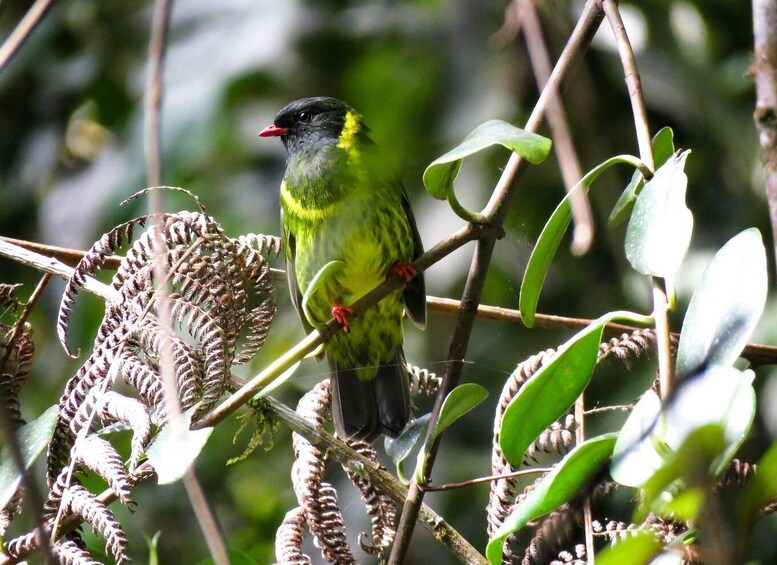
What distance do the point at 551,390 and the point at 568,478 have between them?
18cm

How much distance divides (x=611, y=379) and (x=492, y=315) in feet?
3.78

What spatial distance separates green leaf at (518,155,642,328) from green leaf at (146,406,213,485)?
601 mm

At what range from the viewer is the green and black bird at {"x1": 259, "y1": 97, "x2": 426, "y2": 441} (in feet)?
9.08

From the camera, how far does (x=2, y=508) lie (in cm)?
164

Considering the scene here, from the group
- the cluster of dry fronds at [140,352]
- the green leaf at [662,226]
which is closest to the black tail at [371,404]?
the cluster of dry fronds at [140,352]

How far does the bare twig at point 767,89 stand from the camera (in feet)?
5.38

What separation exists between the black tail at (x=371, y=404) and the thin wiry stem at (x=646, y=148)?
1.02 metres

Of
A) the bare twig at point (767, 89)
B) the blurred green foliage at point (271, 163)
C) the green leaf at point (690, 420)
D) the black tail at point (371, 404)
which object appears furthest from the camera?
the blurred green foliage at point (271, 163)

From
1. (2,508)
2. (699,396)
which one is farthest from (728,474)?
(2,508)

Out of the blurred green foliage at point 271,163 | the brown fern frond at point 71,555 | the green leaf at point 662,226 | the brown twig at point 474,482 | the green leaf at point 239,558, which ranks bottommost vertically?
the brown fern frond at point 71,555

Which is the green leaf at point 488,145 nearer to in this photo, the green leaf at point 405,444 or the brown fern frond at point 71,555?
the green leaf at point 405,444

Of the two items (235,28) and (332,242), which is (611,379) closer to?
(332,242)

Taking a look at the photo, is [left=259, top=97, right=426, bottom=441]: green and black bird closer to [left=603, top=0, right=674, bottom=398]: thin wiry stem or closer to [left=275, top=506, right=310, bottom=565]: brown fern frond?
[left=275, top=506, right=310, bottom=565]: brown fern frond

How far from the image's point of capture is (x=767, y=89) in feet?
5.56
